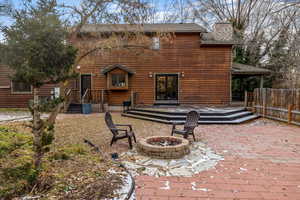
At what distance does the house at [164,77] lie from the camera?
13398 millimetres

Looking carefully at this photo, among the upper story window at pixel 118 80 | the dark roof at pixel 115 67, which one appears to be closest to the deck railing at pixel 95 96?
the upper story window at pixel 118 80

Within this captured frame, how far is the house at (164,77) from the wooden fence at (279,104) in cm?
284

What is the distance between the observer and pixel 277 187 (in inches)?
122

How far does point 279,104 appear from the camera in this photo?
945 cm

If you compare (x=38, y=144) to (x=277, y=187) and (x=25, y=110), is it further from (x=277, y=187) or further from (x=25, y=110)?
(x=25, y=110)

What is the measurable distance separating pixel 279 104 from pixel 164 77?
7208mm

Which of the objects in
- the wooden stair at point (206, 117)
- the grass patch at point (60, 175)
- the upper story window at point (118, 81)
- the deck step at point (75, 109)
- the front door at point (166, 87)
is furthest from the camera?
the front door at point (166, 87)

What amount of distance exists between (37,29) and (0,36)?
96 cm

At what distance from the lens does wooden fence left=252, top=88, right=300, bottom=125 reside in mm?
8492

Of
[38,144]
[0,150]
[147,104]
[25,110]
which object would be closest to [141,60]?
[147,104]

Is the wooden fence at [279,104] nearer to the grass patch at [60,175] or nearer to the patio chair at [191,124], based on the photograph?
the patio chair at [191,124]

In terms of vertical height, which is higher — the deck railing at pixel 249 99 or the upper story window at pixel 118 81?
the upper story window at pixel 118 81

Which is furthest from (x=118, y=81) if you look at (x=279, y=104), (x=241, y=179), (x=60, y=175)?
(x=241, y=179)

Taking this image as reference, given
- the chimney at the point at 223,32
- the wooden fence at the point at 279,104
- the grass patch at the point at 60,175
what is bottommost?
the grass patch at the point at 60,175
